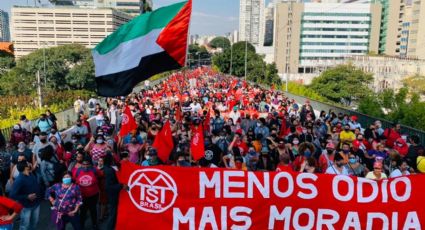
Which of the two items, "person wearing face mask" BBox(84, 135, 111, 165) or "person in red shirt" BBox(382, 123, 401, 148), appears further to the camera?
"person in red shirt" BBox(382, 123, 401, 148)

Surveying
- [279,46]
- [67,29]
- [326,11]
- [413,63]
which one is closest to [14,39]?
[67,29]

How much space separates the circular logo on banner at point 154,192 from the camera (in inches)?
220

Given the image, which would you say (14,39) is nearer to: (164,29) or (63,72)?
(63,72)

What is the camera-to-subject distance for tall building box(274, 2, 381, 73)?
141125 millimetres

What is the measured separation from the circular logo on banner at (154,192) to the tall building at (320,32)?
5448 inches

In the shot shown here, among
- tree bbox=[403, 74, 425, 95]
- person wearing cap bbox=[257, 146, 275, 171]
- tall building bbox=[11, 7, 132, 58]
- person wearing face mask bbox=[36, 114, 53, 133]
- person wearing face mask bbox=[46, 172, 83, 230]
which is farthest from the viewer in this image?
tall building bbox=[11, 7, 132, 58]

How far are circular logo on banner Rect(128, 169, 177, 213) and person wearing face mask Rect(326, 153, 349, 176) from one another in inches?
109

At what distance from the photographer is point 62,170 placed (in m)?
7.24

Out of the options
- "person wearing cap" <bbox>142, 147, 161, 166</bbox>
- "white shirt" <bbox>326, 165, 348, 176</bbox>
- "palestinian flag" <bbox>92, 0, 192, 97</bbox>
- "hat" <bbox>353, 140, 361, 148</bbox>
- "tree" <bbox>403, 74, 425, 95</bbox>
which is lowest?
"tree" <bbox>403, 74, 425, 95</bbox>

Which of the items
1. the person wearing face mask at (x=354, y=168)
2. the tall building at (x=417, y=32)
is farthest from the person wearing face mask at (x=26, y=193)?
the tall building at (x=417, y=32)

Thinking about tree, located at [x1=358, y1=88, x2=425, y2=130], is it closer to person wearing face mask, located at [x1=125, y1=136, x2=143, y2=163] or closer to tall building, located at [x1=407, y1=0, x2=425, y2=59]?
person wearing face mask, located at [x1=125, y1=136, x2=143, y2=163]

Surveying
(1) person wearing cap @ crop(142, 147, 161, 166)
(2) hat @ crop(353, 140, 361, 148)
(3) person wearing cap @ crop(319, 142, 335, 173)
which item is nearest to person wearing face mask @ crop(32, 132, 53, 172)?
(1) person wearing cap @ crop(142, 147, 161, 166)

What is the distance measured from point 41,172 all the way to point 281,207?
14.6 feet

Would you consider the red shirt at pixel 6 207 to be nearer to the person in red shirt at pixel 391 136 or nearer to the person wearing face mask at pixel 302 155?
the person wearing face mask at pixel 302 155
